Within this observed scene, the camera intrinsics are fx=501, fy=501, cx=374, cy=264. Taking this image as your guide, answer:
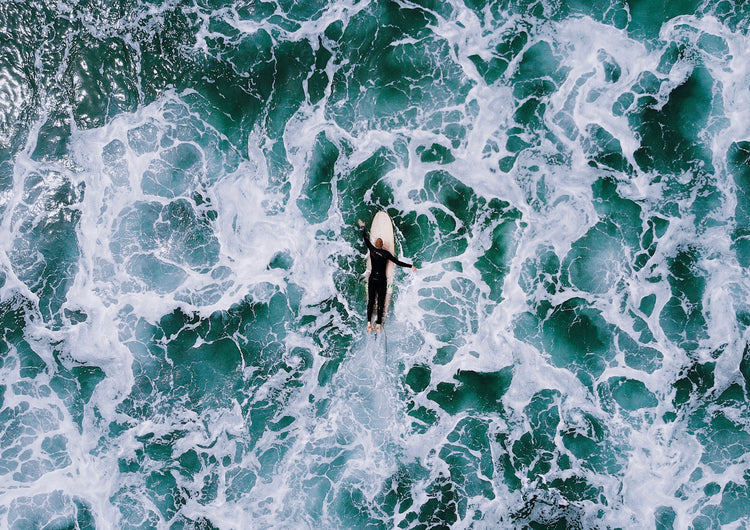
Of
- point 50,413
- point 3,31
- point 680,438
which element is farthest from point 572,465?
point 3,31

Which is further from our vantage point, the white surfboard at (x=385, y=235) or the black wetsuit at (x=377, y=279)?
the white surfboard at (x=385, y=235)

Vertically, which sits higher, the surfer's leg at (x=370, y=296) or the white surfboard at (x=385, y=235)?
the white surfboard at (x=385, y=235)

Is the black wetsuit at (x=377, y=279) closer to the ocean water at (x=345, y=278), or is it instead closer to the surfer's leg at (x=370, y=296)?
the surfer's leg at (x=370, y=296)

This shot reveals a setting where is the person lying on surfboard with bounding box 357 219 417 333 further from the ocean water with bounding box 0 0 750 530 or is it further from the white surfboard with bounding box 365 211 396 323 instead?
the ocean water with bounding box 0 0 750 530

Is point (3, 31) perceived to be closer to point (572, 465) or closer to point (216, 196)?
point (216, 196)

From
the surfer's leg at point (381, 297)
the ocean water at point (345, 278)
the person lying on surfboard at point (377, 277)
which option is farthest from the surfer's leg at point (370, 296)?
the ocean water at point (345, 278)

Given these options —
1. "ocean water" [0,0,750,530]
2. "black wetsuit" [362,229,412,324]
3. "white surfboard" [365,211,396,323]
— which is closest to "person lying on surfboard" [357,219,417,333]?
"black wetsuit" [362,229,412,324]
